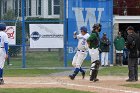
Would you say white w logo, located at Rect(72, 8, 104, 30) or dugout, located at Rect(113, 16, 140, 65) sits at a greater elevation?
white w logo, located at Rect(72, 8, 104, 30)

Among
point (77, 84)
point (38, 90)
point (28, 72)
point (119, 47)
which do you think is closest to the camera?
point (38, 90)

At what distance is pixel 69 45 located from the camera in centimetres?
2506

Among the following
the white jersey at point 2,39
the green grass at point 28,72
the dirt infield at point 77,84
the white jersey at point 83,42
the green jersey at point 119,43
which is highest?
the white jersey at point 2,39

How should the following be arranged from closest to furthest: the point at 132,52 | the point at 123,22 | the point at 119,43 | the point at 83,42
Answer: the point at 132,52
the point at 83,42
the point at 119,43
the point at 123,22

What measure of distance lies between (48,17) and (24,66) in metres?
2.67

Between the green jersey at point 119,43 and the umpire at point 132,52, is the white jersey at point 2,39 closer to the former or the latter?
the umpire at point 132,52

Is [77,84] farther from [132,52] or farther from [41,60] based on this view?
[41,60]

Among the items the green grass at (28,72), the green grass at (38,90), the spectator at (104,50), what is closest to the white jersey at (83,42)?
the green grass at (38,90)

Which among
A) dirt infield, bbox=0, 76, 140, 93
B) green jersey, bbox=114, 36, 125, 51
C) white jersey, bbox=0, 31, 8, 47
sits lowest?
dirt infield, bbox=0, 76, 140, 93

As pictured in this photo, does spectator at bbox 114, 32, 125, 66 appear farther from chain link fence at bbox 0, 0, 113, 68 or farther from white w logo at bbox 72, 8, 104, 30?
white w logo at bbox 72, 8, 104, 30

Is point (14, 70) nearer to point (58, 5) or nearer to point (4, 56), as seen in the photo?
point (58, 5)

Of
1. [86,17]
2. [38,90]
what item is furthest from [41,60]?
[38,90]

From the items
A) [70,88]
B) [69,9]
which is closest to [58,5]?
[69,9]

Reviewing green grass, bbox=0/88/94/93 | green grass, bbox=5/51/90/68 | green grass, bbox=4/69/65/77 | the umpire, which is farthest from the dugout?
green grass, bbox=0/88/94/93
